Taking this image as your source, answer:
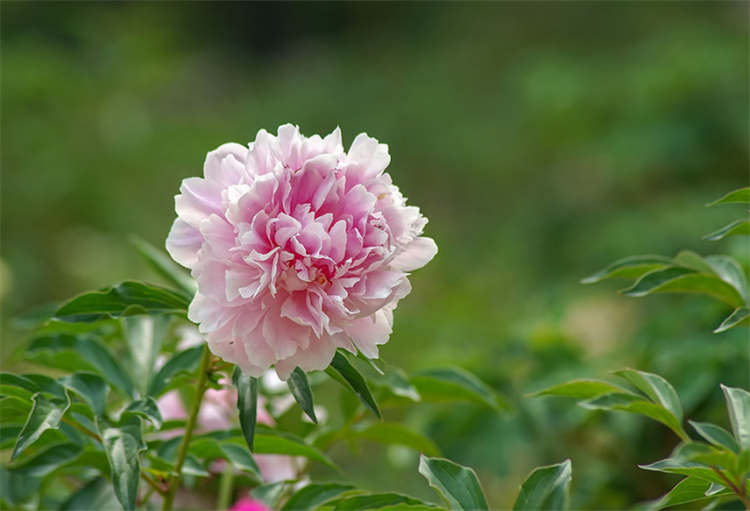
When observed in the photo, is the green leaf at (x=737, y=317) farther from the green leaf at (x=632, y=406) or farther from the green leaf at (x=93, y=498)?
the green leaf at (x=93, y=498)

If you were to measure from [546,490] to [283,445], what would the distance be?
0.16 m

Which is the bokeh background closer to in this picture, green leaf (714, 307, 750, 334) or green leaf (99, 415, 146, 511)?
green leaf (714, 307, 750, 334)

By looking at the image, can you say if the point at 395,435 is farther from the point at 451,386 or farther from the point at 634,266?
the point at 634,266

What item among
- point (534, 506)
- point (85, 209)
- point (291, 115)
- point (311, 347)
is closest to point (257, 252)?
point (311, 347)

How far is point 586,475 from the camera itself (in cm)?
73

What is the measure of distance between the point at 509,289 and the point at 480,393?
157cm

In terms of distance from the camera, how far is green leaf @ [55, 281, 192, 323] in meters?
0.42

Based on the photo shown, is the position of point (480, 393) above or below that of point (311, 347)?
below

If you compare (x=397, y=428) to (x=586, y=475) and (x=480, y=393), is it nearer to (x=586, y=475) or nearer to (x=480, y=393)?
(x=480, y=393)

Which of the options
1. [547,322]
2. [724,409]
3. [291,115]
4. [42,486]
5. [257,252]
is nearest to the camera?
[257,252]

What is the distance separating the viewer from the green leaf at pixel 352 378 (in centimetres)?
39

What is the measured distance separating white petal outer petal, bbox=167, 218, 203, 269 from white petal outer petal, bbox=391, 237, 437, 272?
10 cm

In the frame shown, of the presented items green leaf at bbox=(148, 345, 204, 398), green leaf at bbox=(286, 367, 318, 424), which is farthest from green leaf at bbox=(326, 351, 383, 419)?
green leaf at bbox=(148, 345, 204, 398)

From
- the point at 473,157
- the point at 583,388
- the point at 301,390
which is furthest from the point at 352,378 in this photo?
the point at 473,157
